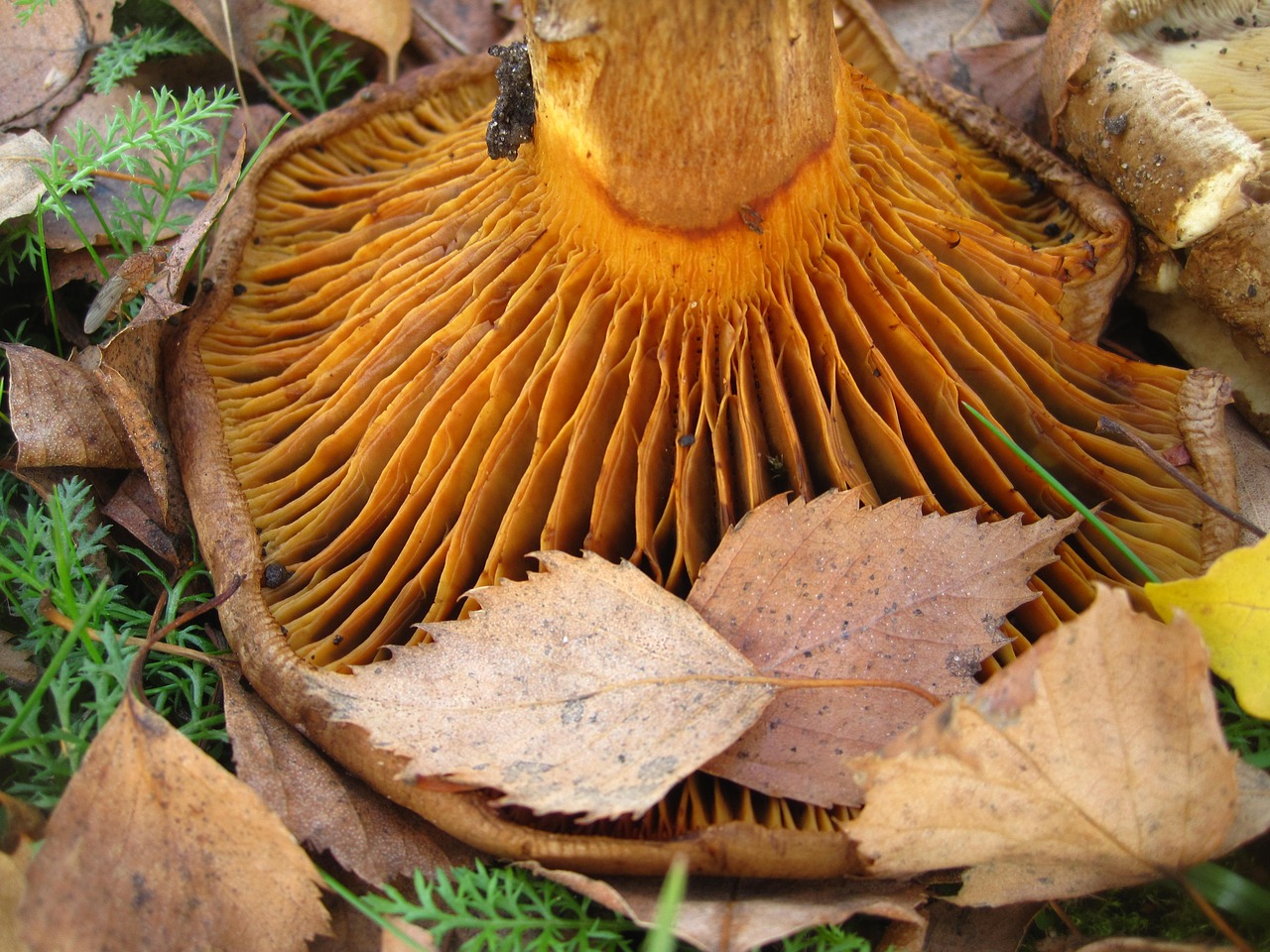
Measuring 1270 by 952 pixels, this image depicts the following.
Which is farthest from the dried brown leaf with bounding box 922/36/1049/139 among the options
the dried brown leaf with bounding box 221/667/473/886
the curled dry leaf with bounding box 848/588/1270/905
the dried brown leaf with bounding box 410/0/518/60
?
the dried brown leaf with bounding box 221/667/473/886

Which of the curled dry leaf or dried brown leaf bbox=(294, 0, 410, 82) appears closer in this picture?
the curled dry leaf

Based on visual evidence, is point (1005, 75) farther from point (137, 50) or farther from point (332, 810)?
point (332, 810)

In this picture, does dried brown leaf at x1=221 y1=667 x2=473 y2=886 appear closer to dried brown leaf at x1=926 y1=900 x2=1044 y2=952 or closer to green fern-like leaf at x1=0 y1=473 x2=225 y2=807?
green fern-like leaf at x1=0 y1=473 x2=225 y2=807

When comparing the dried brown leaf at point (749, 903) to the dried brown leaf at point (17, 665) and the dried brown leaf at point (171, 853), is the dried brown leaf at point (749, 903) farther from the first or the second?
the dried brown leaf at point (17, 665)

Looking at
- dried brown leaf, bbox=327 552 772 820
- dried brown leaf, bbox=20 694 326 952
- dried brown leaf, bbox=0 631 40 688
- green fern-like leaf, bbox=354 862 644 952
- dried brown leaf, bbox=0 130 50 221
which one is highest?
dried brown leaf, bbox=0 130 50 221

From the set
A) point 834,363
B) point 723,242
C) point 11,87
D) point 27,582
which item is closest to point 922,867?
point 834,363
